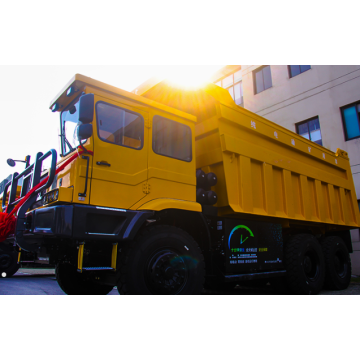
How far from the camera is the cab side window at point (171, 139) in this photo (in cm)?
441

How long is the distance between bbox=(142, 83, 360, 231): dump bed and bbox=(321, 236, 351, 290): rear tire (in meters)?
0.54

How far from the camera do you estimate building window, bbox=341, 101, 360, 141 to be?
11459 millimetres

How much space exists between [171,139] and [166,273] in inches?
76.1

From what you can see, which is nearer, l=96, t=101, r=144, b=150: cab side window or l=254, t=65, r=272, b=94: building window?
l=96, t=101, r=144, b=150: cab side window

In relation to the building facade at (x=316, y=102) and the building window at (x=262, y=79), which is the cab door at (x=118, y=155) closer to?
the building facade at (x=316, y=102)

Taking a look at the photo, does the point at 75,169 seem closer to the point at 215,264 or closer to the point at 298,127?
the point at 215,264

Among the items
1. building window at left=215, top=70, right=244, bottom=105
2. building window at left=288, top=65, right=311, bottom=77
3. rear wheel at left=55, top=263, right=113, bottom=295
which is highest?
building window at left=215, top=70, right=244, bottom=105

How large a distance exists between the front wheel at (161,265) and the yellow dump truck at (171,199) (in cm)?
1

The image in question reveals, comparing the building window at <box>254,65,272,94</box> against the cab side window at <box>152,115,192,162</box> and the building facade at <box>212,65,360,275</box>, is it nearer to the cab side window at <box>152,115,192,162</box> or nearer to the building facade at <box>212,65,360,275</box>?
the building facade at <box>212,65,360,275</box>

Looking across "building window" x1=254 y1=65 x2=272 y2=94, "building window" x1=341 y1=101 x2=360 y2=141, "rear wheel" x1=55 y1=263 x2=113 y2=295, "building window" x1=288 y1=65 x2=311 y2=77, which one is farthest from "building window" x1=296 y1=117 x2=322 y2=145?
"rear wheel" x1=55 y1=263 x2=113 y2=295

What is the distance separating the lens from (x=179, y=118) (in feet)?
15.7

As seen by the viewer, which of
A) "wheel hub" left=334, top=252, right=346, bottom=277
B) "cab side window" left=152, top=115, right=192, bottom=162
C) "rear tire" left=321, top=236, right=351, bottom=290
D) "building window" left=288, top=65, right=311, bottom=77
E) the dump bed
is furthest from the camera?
"building window" left=288, top=65, right=311, bottom=77

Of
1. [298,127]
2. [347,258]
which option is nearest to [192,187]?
[347,258]

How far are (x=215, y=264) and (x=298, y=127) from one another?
1024 cm
